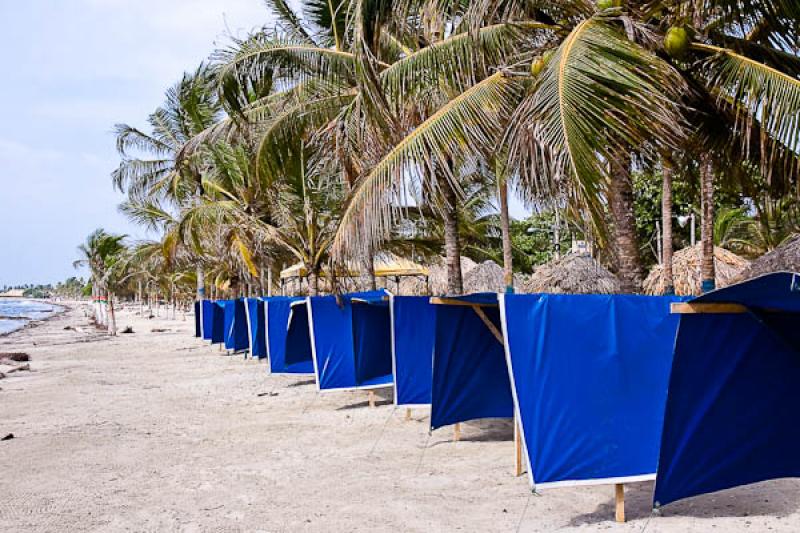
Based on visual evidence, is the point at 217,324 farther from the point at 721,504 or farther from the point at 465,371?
the point at 721,504

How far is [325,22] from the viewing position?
11773 millimetres

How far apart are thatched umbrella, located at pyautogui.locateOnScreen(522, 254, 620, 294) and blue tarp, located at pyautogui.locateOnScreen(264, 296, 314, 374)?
727cm

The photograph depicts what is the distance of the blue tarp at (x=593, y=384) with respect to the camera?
17.4 feet

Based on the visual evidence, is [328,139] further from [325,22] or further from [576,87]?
[576,87]

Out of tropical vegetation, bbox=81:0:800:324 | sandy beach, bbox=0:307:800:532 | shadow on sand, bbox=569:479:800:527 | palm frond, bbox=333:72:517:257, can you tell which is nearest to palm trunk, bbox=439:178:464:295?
tropical vegetation, bbox=81:0:800:324

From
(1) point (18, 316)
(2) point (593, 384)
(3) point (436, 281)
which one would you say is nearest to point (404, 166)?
(2) point (593, 384)

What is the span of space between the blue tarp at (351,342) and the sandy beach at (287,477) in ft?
1.51

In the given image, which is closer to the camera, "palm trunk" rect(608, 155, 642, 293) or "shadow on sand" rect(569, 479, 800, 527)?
"shadow on sand" rect(569, 479, 800, 527)

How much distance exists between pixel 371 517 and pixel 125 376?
12.8m

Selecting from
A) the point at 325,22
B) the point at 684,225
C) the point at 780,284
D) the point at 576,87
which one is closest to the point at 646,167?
the point at 576,87

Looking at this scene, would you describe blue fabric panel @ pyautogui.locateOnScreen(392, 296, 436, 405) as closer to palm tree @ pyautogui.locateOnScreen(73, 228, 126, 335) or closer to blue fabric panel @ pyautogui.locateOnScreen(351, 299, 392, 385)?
blue fabric panel @ pyautogui.locateOnScreen(351, 299, 392, 385)

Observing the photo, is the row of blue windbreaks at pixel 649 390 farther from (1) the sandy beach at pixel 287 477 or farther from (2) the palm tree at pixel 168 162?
(2) the palm tree at pixel 168 162

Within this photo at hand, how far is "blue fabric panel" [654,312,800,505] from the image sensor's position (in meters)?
5.05

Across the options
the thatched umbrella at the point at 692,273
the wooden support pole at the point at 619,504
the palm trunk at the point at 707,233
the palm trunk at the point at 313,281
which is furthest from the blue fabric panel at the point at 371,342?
the thatched umbrella at the point at 692,273
